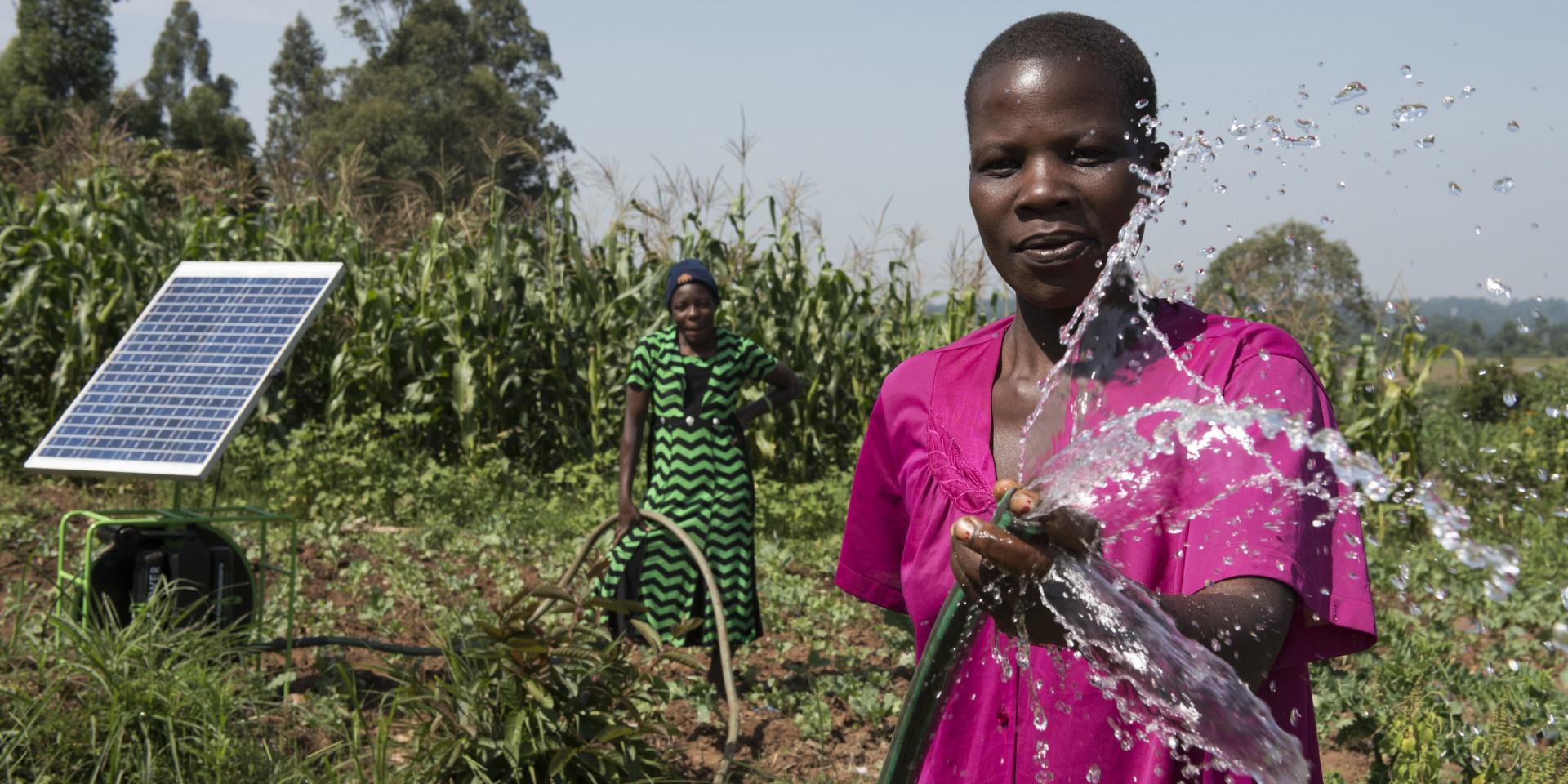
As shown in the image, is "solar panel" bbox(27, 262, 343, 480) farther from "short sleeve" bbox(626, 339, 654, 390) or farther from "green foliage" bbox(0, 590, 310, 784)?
"short sleeve" bbox(626, 339, 654, 390)

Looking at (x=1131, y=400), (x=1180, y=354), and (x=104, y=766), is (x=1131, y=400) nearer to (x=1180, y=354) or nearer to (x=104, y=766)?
(x=1180, y=354)

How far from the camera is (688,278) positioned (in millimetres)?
5270

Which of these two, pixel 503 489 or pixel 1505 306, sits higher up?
pixel 1505 306

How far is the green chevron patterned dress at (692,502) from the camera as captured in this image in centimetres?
510

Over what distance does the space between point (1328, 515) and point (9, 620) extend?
5.35m

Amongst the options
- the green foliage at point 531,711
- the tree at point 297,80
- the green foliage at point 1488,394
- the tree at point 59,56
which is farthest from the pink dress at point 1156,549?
the tree at point 297,80

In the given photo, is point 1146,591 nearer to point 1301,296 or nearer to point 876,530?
point 876,530

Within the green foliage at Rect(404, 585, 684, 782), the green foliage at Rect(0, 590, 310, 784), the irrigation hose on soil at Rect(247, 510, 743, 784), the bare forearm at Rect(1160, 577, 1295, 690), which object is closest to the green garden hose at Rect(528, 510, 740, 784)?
the irrigation hose on soil at Rect(247, 510, 743, 784)

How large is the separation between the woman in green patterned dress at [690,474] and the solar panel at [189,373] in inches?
51.0

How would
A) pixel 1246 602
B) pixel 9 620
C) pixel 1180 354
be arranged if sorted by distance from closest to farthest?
1. pixel 1246 602
2. pixel 1180 354
3. pixel 9 620

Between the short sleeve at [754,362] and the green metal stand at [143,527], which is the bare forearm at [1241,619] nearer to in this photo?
the green metal stand at [143,527]

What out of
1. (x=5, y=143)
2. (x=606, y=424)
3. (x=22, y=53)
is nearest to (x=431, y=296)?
(x=606, y=424)

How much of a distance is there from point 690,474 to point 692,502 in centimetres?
11

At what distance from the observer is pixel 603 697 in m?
3.25
